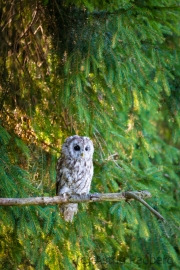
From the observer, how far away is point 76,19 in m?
4.14

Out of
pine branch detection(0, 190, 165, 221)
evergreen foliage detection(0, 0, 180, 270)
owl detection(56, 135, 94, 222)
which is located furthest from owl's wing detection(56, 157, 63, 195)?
pine branch detection(0, 190, 165, 221)

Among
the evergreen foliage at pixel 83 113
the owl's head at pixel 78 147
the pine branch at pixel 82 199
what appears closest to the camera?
the pine branch at pixel 82 199

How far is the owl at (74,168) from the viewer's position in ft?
13.2

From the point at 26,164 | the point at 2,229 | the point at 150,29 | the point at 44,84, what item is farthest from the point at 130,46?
the point at 2,229

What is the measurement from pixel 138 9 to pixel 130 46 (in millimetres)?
351

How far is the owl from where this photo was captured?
13.2 ft

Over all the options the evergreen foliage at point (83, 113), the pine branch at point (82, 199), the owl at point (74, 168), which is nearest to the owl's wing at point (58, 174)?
the owl at point (74, 168)

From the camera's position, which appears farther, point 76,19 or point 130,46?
point 76,19

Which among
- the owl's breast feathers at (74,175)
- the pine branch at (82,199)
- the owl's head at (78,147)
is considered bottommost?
the pine branch at (82,199)

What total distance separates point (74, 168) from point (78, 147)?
0.18 metres

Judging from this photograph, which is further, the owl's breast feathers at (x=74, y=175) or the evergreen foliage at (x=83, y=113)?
the owl's breast feathers at (x=74, y=175)

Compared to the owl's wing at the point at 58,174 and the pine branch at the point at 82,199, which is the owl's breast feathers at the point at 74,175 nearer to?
the owl's wing at the point at 58,174

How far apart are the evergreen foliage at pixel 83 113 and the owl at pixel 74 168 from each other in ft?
0.47

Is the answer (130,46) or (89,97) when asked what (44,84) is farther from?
(130,46)
